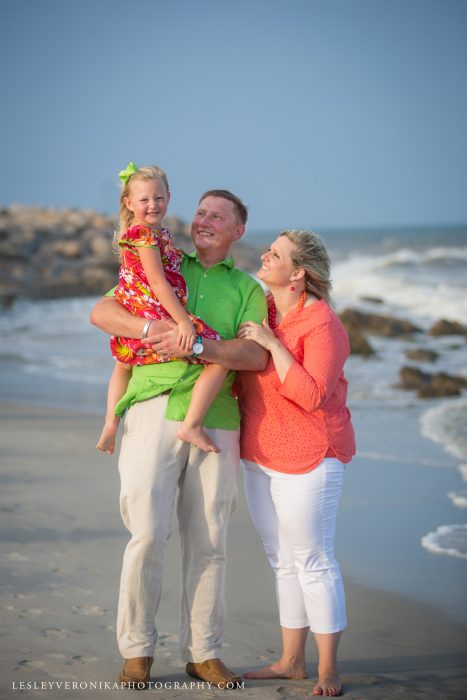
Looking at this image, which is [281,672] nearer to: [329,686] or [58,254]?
[329,686]

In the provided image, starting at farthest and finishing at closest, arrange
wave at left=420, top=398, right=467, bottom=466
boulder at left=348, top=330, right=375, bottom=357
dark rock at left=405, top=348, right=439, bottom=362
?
boulder at left=348, top=330, right=375, bottom=357, dark rock at left=405, top=348, right=439, bottom=362, wave at left=420, top=398, right=467, bottom=466

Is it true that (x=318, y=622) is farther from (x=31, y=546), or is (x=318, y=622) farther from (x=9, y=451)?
(x=9, y=451)

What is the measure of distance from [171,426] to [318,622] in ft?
3.19

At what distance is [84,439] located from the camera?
7.66 metres

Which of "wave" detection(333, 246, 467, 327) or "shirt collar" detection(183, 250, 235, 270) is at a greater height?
"shirt collar" detection(183, 250, 235, 270)

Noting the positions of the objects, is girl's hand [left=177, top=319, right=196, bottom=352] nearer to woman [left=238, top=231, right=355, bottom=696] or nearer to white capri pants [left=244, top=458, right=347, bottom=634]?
woman [left=238, top=231, right=355, bottom=696]

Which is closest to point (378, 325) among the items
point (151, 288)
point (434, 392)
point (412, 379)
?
point (412, 379)

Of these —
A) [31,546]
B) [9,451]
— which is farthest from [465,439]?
[31,546]

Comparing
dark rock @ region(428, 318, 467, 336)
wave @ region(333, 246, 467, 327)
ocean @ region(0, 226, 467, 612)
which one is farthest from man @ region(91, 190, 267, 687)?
wave @ region(333, 246, 467, 327)

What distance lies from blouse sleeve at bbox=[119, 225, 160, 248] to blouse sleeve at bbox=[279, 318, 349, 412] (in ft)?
2.42

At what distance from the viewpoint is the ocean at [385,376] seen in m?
5.91

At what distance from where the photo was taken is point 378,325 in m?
17.2

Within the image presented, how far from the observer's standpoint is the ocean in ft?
19.4

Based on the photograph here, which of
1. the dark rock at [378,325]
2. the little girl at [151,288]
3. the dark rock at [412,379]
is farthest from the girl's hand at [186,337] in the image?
the dark rock at [378,325]
